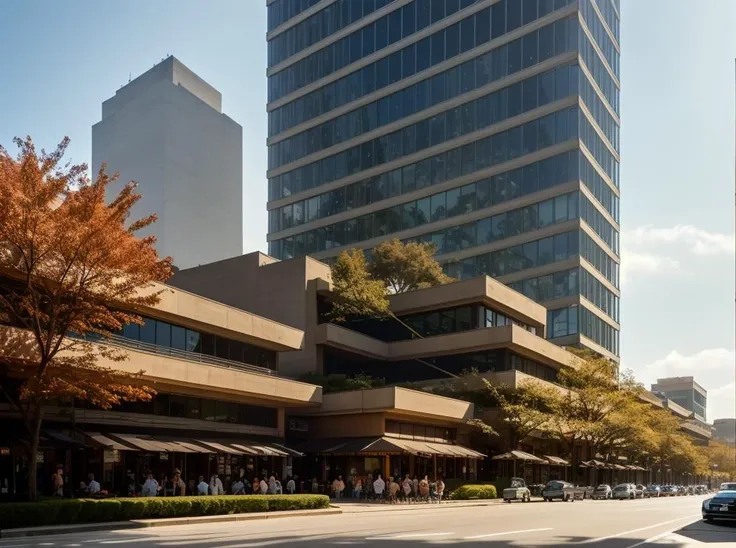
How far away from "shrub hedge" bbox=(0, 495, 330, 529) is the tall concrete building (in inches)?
3500

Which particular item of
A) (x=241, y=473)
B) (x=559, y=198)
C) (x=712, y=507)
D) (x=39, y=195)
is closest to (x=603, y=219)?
(x=559, y=198)

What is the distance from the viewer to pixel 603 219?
86688 millimetres

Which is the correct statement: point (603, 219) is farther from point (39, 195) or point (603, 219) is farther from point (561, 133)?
point (39, 195)

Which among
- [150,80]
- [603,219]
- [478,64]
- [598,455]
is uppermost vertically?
[150,80]

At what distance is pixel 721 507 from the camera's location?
27359mm

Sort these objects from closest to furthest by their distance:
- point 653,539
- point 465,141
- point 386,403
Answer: point 653,539 → point 386,403 → point 465,141

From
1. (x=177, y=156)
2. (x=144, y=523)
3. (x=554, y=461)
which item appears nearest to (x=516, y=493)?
(x=554, y=461)

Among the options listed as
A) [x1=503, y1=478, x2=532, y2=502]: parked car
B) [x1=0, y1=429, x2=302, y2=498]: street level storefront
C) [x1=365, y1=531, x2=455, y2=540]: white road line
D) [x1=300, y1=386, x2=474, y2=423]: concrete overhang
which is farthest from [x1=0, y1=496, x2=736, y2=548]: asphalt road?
[x1=503, y1=478, x2=532, y2=502]: parked car

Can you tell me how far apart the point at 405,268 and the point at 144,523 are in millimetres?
47728

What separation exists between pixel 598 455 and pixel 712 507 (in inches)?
2186

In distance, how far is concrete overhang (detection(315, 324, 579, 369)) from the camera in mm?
58938

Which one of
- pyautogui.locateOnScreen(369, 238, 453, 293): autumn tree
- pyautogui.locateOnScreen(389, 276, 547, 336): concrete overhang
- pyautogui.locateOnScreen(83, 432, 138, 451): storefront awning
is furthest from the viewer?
pyautogui.locateOnScreen(369, 238, 453, 293): autumn tree

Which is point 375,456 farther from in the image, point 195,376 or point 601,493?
point 601,493

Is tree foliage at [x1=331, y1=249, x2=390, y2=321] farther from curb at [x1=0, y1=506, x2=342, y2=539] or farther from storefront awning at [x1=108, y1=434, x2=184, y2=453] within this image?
curb at [x1=0, y1=506, x2=342, y2=539]
